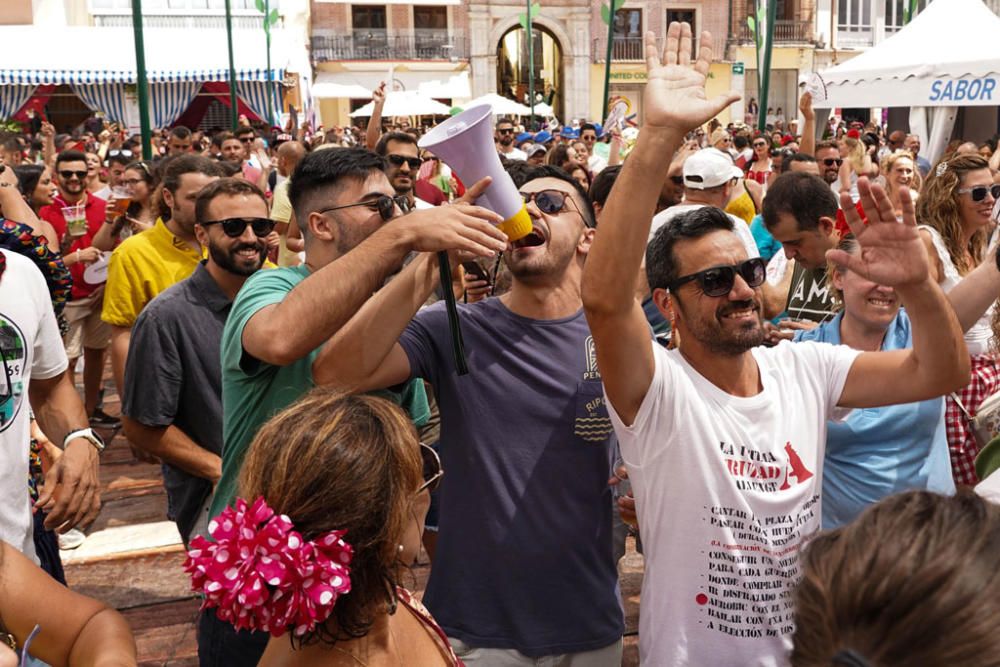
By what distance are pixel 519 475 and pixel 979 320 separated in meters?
1.83

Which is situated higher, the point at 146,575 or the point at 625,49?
the point at 625,49

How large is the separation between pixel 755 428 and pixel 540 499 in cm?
56

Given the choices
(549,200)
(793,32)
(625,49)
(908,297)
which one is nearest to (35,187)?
(549,200)

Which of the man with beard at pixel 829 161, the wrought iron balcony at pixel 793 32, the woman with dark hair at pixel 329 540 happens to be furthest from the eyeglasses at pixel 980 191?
the wrought iron balcony at pixel 793 32

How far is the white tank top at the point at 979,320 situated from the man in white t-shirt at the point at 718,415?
4.51 feet

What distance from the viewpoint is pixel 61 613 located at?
1929mm

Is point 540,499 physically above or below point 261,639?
above

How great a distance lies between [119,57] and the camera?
79.9ft

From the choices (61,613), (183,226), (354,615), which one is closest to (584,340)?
(354,615)

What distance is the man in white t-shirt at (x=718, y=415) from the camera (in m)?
2.09

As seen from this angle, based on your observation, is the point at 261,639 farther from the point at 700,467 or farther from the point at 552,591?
the point at 700,467

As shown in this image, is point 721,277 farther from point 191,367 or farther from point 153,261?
point 153,261

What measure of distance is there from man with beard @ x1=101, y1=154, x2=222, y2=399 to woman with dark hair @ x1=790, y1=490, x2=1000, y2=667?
156 inches

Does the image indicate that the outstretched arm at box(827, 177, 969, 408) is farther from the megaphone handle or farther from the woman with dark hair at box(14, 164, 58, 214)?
the woman with dark hair at box(14, 164, 58, 214)
